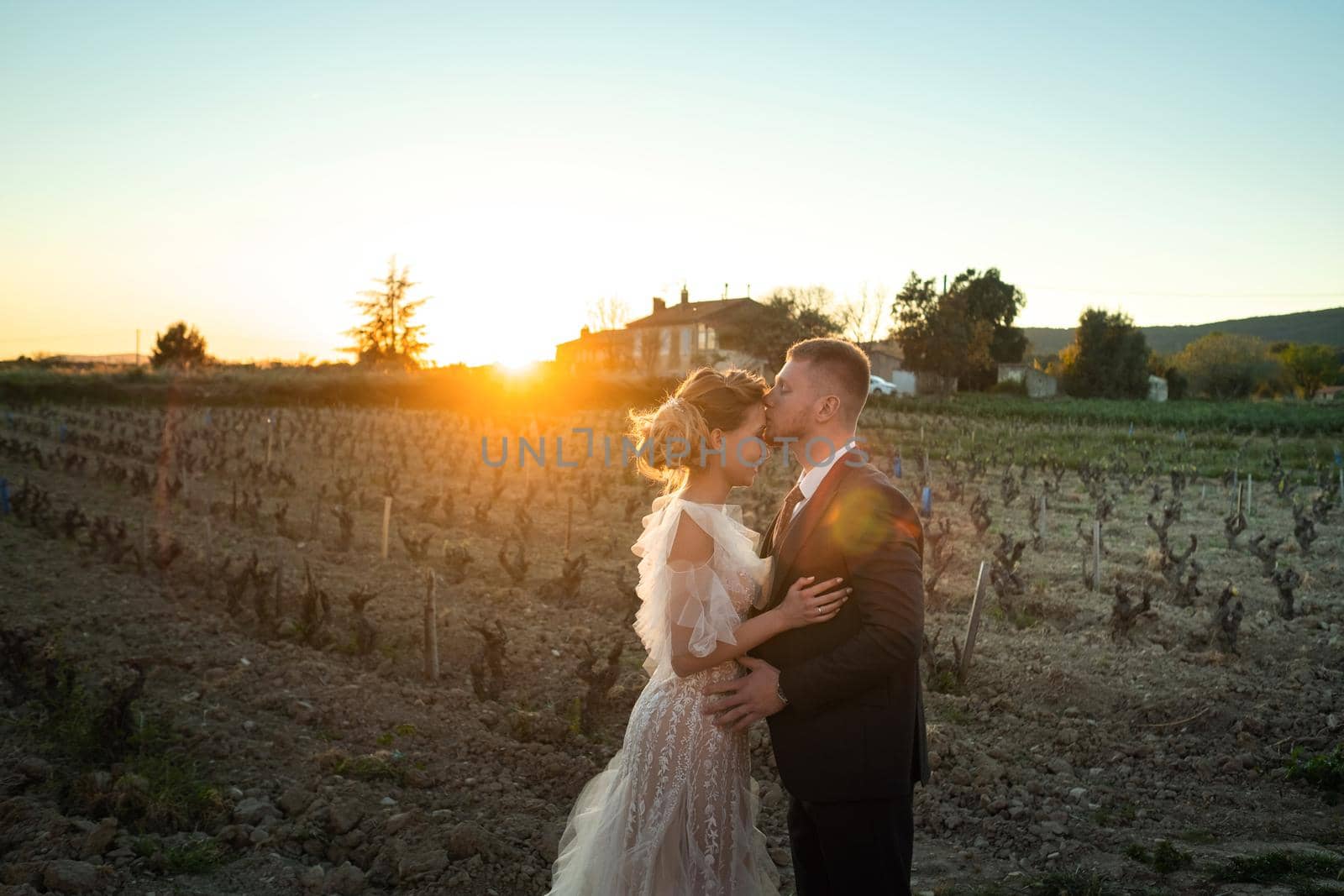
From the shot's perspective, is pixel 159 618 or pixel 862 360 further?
pixel 159 618

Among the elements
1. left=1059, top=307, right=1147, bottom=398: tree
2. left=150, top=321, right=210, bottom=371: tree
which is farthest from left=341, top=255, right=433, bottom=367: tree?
left=1059, top=307, right=1147, bottom=398: tree

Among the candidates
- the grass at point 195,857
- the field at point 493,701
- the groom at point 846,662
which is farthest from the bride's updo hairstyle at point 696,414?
the grass at point 195,857

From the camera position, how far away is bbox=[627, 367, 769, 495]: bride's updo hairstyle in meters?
2.41

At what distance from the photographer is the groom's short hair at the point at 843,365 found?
2.46 metres

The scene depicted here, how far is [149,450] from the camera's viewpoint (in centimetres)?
1684

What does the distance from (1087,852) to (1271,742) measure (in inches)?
83.5

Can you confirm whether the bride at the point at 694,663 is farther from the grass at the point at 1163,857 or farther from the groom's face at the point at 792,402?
the grass at the point at 1163,857

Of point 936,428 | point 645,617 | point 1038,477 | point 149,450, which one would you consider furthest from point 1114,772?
point 936,428

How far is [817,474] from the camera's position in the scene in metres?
2.48

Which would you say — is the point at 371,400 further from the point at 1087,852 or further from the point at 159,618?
the point at 1087,852

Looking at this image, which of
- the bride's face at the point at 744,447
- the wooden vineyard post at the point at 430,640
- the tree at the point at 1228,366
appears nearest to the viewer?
the bride's face at the point at 744,447

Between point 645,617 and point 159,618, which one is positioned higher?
point 645,617

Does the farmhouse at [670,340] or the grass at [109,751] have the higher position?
the farmhouse at [670,340]

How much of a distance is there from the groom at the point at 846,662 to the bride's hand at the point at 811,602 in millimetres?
61
